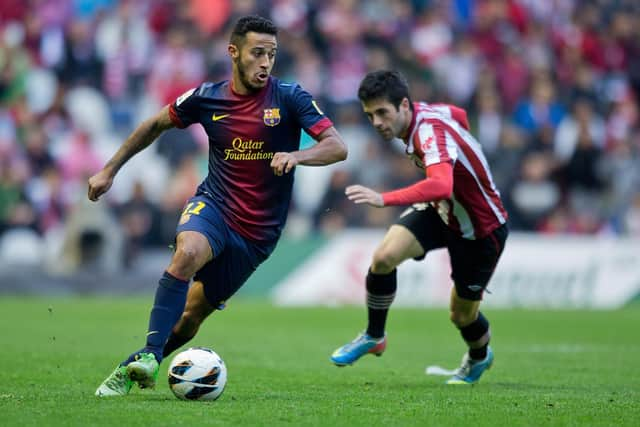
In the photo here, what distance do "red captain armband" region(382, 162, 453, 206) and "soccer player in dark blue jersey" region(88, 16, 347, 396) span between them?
59cm

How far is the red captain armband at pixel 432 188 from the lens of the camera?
7.98 metres

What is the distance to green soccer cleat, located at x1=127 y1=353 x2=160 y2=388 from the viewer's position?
7242mm

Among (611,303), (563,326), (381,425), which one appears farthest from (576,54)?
(381,425)

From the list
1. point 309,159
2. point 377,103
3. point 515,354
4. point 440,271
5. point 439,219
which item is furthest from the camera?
point 440,271

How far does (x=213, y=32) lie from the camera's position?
21266 mm

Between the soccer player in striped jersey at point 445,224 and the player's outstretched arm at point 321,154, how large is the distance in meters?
0.91

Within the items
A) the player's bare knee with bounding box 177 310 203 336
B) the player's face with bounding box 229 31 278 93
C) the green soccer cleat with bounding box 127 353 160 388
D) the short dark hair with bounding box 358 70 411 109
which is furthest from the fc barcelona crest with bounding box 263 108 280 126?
the green soccer cleat with bounding box 127 353 160 388

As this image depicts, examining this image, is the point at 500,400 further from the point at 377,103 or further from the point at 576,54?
the point at 576,54

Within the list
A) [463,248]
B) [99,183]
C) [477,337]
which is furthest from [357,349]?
[99,183]

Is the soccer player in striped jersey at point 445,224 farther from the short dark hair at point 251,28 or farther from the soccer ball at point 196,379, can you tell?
the soccer ball at point 196,379

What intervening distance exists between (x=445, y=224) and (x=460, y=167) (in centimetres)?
56

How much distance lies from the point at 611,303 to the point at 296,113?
12366mm

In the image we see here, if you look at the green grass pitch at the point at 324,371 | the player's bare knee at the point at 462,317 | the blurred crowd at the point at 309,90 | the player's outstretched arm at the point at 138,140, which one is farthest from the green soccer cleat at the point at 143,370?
the blurred crowd at the point at 309,90

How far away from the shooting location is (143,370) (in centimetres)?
724
